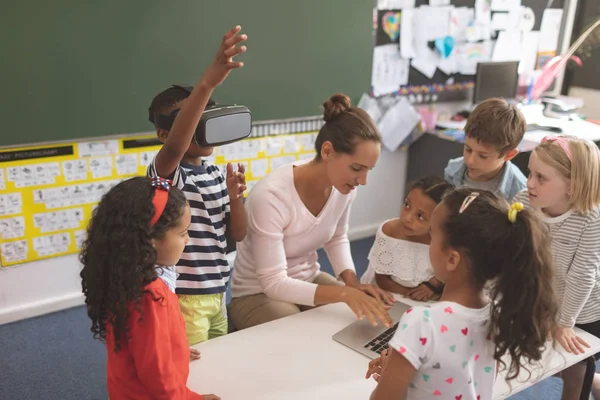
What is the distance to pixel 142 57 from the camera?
2.56 metres

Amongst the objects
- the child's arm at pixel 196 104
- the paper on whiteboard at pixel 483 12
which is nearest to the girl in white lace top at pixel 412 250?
the child's arm at pixel 196 104

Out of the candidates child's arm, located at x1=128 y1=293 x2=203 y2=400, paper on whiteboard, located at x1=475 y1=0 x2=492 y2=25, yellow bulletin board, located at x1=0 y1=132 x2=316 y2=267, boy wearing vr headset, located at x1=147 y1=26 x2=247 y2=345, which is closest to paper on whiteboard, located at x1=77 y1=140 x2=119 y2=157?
yellow bulletin board, located at x1=0 y1=132 x2=316 y2=267

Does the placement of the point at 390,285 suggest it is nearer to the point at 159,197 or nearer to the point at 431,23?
the point at 159,197

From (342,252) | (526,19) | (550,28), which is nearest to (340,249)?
(342,252)

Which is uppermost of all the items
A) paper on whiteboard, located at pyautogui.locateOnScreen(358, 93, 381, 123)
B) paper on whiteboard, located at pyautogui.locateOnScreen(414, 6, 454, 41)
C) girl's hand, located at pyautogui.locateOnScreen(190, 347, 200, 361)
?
paper on whiteboard, located at pyautogui.locateOnScreen(414, 6, 454, 41)

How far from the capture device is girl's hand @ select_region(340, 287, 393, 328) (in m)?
1.46

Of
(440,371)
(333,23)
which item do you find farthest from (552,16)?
(440,371)

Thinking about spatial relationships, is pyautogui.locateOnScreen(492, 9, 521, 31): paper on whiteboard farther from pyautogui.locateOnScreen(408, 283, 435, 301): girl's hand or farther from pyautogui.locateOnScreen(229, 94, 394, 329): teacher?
pyautogui.locateOnScreen(408, 283, 435, 301): girl's hand

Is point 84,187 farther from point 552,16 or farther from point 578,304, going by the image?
point 552,16

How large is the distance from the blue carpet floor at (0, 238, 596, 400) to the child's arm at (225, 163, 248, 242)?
1.05 metres

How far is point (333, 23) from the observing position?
10.2 feet

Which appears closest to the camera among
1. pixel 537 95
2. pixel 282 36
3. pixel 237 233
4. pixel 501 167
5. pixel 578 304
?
pixel 578 304

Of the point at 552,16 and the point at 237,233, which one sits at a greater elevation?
the point at 552,16

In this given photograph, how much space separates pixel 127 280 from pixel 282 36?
85.5 inches
